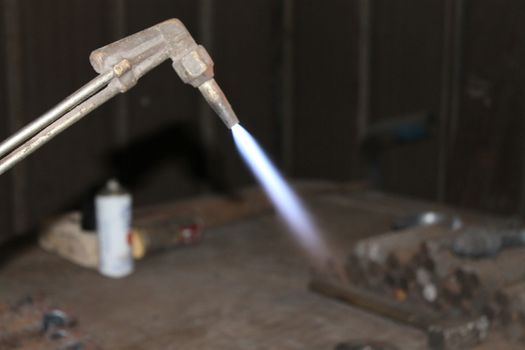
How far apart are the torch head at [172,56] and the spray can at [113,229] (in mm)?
1212

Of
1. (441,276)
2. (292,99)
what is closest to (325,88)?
(292,99)

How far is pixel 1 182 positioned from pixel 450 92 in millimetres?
1905

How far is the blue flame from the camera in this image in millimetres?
3124

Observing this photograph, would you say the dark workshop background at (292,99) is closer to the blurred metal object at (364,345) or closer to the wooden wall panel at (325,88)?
the wooden wall panel at (325,88)

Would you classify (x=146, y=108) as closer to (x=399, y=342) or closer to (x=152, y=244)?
(x=152, y=244)

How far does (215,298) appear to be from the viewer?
2539 mm

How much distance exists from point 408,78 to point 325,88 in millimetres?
471

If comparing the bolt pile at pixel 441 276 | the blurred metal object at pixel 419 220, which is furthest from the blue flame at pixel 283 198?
the bolt pile at pixel 441 276

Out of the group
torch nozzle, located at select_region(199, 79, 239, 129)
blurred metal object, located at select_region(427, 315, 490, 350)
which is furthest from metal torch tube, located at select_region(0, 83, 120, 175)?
blurred metal object, located at select_region(427, 315, 490, 350)

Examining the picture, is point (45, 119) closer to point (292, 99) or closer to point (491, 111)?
point (491, 111)

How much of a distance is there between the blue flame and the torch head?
3.87ft

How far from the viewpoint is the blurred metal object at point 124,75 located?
138 cm

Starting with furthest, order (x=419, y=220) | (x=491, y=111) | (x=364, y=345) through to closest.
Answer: (x=491, y=111)
(x=419, y=220)
(x=364, y=345)

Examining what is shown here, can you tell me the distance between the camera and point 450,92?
11.5 ft
